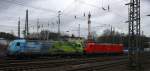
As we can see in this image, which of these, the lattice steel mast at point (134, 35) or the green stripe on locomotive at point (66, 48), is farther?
the green stripe on locomotive at point (66, 48)

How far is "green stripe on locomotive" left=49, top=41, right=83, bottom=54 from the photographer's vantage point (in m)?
44.3

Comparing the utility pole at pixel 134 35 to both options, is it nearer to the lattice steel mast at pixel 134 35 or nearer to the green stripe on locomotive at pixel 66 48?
the lattice steel mast at pixel 134 35

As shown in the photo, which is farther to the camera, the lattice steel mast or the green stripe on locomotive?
the green stripe on locomotive

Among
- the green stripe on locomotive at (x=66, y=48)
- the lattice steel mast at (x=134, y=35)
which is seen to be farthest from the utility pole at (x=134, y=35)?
the green stripe on locomotive at (x=66, y=48)

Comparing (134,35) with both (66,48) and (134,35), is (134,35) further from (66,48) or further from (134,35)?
(66,48)

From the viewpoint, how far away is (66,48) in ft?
152

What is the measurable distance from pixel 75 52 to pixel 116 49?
14.8 metres

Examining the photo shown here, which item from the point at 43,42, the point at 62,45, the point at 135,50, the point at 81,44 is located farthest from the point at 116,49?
the point at 135,50

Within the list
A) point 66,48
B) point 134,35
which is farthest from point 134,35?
point 66,48

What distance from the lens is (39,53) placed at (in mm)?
41656

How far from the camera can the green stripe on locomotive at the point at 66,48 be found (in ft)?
145

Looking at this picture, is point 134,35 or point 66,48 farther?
point 66,48

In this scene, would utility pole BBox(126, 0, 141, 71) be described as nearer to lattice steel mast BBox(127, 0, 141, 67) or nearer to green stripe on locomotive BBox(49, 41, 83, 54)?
lattice steel mast BBox(127, 0, 141, 67)

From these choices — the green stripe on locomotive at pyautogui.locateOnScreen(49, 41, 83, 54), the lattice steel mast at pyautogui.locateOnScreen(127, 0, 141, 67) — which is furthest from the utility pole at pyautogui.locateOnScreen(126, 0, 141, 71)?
the green stripe on locomotive at pyautogui.locateOnScreen(49, 41, 83, 54)
